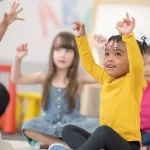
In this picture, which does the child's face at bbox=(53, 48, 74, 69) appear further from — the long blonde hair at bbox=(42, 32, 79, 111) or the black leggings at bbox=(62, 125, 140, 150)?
the black leggings at bbox=(62, 125, 140, 150)

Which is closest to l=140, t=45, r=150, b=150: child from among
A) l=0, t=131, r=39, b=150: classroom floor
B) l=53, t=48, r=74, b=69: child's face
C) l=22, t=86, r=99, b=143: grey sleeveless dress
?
l=22, t=86, r=99, b=143: grey sleeveless dress

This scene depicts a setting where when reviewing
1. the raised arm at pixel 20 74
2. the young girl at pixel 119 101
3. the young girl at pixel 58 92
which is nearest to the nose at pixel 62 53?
the young girl at pixel 58 92

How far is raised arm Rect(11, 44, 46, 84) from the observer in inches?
64.1

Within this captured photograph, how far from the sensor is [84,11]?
2.23 m

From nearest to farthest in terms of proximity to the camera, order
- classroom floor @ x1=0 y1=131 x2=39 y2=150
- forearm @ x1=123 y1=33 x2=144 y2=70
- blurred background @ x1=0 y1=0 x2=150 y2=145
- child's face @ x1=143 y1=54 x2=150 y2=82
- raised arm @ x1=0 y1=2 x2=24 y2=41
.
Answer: forearm @ x1=123 y1=33 x2=144 y2=70, raised arm @ x1=0 y1=2 x2=24 y2=41, child's face @ x1=143 y1=54 x2=150 y2=82, classroom floor @ x1=0 y1=131 x2=39 y2=150, blurred background @ x1=0 y1=0 x2=150 y2=145

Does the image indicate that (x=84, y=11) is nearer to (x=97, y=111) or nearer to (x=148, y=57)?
(x=97, y=111)

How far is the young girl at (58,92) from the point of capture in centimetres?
165

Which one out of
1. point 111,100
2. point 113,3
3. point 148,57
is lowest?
point 111,100

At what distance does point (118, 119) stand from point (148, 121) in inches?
13.8

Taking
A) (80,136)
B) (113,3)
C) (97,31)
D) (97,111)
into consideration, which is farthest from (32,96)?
(80,136)

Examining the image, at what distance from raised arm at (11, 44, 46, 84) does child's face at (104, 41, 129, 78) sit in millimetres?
511

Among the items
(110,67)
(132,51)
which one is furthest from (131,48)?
(110,67)

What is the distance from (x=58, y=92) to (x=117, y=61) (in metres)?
0.56

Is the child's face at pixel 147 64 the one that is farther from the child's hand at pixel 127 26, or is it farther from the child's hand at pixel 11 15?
the child's hand at pixel 11 15
